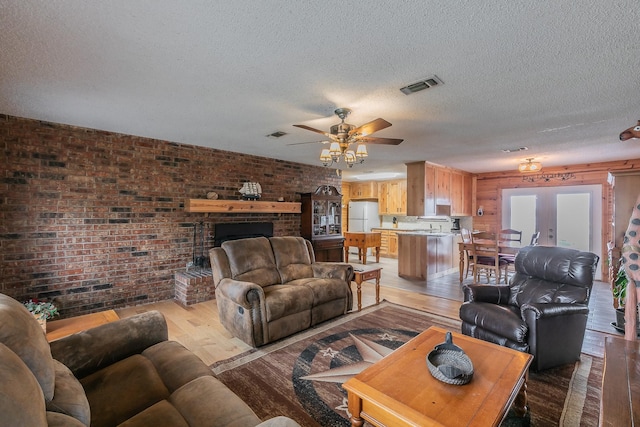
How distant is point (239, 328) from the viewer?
2.90m

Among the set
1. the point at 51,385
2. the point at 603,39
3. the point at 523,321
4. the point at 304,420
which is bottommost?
the point at 304,420

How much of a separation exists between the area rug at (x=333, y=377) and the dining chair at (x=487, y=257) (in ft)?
7.24

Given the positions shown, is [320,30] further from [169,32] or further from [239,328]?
[239,328]

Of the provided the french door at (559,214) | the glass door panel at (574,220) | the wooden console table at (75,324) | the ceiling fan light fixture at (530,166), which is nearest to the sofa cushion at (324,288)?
the wooden console table at (75,324)

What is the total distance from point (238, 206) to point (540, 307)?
407 centimetres

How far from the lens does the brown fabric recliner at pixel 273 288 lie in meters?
2.81

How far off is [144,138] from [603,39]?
472 cm

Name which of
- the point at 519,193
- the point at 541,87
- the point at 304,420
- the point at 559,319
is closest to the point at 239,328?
the point at 304,420

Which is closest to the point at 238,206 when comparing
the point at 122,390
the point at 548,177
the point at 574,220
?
the point at 122,390

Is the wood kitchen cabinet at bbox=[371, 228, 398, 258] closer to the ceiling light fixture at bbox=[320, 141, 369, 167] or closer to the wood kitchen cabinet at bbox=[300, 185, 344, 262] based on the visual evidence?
the wood kitchen cabinet at bbox=[300, 185, 344, 262]

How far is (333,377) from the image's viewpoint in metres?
2.29

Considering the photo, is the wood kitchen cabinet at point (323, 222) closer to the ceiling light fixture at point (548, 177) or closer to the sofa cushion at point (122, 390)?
the ceiling light fixture at point (548, 177)

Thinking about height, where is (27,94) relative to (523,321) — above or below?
above

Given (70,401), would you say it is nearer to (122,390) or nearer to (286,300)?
(122,390)
